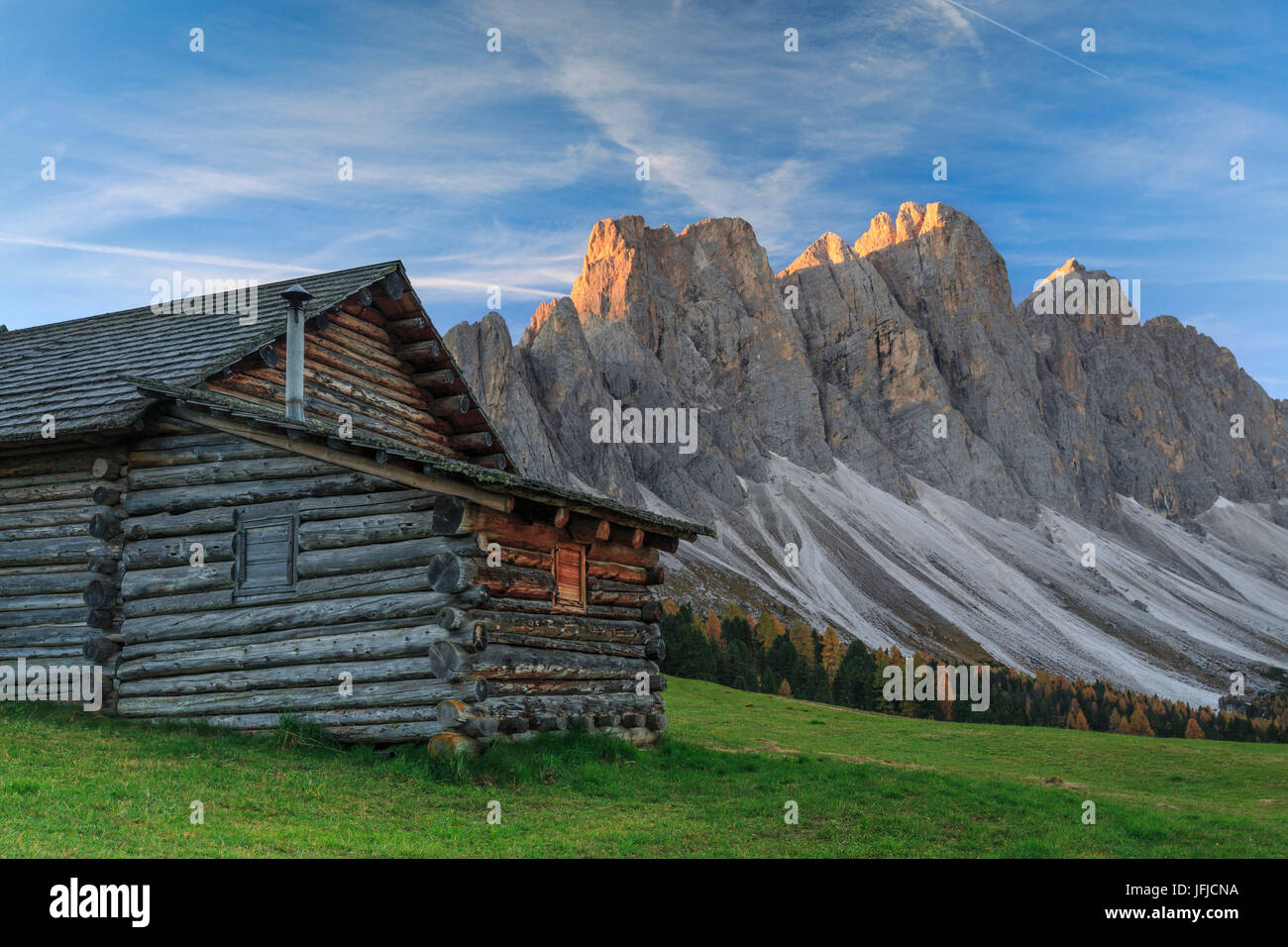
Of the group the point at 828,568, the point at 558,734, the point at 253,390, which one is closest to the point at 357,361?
the point at 253,390

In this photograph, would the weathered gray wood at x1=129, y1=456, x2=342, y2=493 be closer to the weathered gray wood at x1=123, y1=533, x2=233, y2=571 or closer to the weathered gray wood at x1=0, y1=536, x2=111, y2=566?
the weathered gray wood at x1=123, y1=533, x2=233, y2=571

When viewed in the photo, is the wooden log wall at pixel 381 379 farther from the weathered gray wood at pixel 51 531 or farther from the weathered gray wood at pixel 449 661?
the weathered gray wood at pixel 449 661

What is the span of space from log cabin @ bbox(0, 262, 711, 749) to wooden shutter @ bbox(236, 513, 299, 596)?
3 cm

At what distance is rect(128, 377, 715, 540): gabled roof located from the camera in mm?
14797

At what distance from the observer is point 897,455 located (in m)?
189

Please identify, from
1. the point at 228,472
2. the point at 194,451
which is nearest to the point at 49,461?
the point at 194,451

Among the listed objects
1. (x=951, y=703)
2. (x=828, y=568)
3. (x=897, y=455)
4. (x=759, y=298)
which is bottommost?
(x=951, y=703)

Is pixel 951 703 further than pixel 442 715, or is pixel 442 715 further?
pixel 951 703

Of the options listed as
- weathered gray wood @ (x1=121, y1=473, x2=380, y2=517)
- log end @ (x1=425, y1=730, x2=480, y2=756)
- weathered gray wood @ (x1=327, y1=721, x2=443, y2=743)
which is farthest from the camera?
weathered gray wood @ (x1=121, y1=473, x2=380, y2=517)

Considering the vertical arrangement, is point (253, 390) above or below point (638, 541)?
above

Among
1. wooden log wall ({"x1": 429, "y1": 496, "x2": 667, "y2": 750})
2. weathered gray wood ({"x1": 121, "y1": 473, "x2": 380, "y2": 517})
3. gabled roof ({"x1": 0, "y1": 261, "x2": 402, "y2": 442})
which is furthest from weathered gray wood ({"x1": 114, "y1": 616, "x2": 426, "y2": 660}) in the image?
gabled roof ({"x1": 0, "y1": 261, "x2": 402, "y2": 442})

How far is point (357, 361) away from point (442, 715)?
9.78 meters
